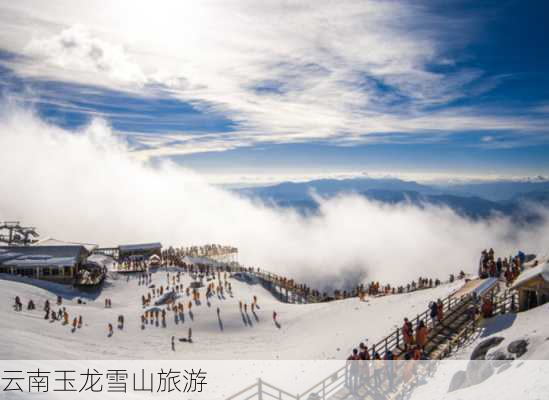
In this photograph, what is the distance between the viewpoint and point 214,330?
3123 cm

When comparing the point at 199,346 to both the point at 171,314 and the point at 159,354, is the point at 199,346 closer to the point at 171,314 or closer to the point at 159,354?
the point at 159,354

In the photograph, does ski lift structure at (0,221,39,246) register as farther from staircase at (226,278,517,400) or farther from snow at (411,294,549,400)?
snow at (411,294,549,400)

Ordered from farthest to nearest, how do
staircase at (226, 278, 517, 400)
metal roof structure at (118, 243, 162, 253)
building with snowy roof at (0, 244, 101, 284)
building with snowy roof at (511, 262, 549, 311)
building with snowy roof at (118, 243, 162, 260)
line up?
1. metal roof structure at (118, 243, 162, 253)
2. building with snowy roof at (118, 243, 162, 260)
3. building with snowy roof at (0, 244, 101, 284)
4. building with snowy roof at (511, 262, 549, 311)
5. staircase at (226, 278, 517, 400)

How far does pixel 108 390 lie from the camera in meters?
15.4

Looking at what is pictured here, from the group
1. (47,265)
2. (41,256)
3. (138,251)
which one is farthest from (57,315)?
(138,251)

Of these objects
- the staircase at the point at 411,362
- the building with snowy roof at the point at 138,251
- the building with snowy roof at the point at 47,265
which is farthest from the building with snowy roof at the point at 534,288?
the building with snowy roof at the point at 138,251

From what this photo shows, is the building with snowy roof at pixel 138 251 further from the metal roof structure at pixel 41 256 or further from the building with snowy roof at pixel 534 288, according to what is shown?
the building with snowy roof at pixel 534 288

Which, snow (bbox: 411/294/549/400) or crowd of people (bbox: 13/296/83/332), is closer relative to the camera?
snow (bbox: 411/294/549/400)

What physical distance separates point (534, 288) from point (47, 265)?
149 ft

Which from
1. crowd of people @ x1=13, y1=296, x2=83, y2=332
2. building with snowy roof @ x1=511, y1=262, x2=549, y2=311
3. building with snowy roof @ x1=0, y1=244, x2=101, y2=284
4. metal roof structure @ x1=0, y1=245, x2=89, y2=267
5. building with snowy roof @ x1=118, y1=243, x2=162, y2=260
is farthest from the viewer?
building with snowy roof @ x1=118, y1=243, x2=162, y2=260

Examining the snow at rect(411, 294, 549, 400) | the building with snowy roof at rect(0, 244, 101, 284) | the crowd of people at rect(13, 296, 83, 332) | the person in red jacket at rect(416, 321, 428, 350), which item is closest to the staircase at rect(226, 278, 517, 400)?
the person in red jacket at rect(416, 321, 428, 350)

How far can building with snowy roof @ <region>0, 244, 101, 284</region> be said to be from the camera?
41812 millimetres

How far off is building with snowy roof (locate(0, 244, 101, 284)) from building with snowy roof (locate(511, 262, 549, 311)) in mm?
41759

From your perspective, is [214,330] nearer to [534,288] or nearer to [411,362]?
[411,362]
